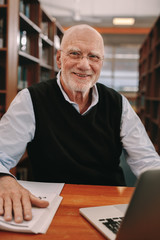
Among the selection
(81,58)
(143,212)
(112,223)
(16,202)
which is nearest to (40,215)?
(16,202)

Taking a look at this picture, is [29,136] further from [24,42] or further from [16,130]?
[24,42]

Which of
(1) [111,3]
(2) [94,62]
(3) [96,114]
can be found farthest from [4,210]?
(1) [111,3]

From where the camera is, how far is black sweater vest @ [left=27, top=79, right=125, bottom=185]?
128 cm

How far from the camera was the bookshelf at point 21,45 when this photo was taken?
261 cm

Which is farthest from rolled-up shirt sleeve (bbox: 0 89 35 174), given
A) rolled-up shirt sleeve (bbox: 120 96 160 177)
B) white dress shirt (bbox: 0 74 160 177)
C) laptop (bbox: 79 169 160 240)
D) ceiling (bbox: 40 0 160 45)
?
ceiling (bbox: 40 0 160 45)

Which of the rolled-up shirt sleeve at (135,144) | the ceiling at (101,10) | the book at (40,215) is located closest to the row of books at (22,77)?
the rolled-up shirt sleeve at (135,144)

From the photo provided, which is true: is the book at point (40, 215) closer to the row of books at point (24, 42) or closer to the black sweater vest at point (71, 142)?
the black sweater vest at point (71, 142)

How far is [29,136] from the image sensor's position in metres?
1.28

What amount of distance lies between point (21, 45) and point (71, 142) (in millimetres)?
2255

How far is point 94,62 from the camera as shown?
4.43 ft

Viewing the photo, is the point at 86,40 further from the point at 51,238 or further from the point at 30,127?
the point at 51,238

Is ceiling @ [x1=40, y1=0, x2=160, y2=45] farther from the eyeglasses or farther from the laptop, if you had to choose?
the laptop

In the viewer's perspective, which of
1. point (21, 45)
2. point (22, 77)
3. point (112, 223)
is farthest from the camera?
point (22, 77)

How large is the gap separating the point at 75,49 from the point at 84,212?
83cm
